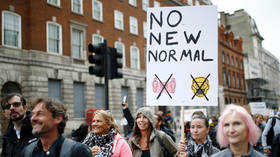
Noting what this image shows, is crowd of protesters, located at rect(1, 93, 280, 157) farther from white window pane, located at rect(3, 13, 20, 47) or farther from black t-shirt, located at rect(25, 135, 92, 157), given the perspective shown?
white window pane, located at rect(3, 13, 20, 47)

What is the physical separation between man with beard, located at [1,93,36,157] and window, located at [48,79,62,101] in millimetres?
16461

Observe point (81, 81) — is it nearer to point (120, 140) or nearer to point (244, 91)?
point (120, 140)

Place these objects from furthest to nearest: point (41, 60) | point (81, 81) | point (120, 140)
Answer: point (81, 81) < point (41, 60) < point (120, 140)

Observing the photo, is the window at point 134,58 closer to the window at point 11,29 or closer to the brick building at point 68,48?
the brick building at point 68,48

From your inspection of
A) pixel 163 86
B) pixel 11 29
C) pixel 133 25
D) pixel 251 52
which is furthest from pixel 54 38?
pixel 251 52

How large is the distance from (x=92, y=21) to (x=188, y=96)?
20455mm

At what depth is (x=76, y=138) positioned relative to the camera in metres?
5.92

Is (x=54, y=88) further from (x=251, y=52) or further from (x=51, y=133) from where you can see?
(x=251, y=52)

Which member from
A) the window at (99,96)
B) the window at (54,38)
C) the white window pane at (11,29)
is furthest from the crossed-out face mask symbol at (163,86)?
the window at (99,96)

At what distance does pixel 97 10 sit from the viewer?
2472 cm

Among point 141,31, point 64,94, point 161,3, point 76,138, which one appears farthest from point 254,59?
point 76,138

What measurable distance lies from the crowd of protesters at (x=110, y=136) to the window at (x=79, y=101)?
16001mm

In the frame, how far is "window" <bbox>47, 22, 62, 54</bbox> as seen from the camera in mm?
20078

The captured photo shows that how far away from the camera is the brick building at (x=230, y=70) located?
1898 inches
